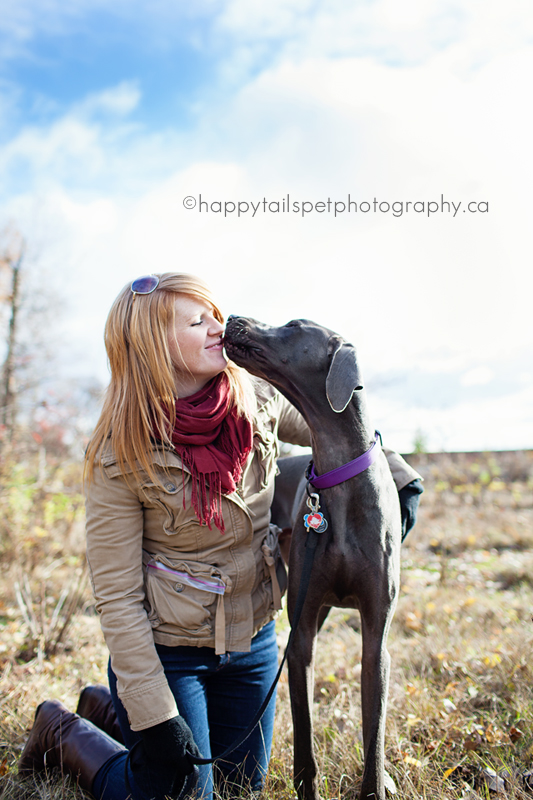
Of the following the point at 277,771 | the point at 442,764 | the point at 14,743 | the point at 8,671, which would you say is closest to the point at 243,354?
the point at 277,771

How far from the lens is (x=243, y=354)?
7.43 feet

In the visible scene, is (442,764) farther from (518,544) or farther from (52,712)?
(518,544)

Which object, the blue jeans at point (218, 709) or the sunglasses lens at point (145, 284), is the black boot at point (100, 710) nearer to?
the blue jeans at point (218, 709)

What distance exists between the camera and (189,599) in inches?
93.6

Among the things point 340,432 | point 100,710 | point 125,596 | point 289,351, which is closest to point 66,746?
point 100,710

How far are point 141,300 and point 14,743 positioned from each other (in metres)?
2.47

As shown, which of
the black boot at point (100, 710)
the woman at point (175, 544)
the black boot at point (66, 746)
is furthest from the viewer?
the black boot at point (100, 710)

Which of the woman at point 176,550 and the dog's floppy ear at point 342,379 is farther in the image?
the woman at point 176,550

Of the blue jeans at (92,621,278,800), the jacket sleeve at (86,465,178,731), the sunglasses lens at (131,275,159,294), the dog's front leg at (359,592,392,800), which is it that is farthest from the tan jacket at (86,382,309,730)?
the sunglasses lens at (131,275,159,294)

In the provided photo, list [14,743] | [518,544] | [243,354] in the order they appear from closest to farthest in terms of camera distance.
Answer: [243,354] < [14,743] < [518,544]

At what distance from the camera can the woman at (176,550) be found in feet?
7.45

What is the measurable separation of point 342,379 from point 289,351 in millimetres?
263

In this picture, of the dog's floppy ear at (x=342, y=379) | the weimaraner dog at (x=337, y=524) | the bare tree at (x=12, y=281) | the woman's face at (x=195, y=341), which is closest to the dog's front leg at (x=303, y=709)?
the weimaraner dog at (x=337, y=524)

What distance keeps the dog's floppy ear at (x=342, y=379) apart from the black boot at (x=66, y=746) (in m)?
1.93
